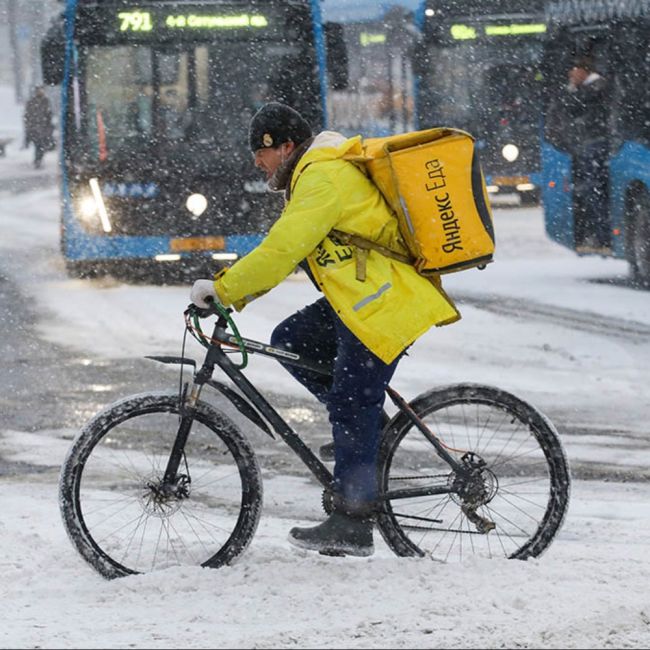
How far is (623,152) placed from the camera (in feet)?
52.0

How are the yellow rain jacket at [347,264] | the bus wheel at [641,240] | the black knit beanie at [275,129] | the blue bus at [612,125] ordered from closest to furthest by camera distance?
1. the yellow rain jacket at [347,264]
2. the black knit beanie at [275,129]
3. the bus wheel at [641,240]
4. the blue bus at [612,125]

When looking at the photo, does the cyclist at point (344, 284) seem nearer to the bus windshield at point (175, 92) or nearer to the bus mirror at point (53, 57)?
the bus windshield at point (175, 92)

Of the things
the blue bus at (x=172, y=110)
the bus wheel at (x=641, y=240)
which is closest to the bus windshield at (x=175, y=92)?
the blue bus at (x=172, y=110)

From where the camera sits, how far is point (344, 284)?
17.1 feet

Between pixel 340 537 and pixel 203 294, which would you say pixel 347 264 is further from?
pixel 340 537

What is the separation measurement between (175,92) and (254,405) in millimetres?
11011

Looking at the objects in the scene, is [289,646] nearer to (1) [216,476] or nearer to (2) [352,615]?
(2) [352,615]

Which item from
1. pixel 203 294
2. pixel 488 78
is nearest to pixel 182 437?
pixel 203 294

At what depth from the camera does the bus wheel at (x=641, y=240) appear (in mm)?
15547

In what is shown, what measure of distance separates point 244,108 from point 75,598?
11.4 meters

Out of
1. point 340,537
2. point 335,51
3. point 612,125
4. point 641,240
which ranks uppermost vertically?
point 335,51

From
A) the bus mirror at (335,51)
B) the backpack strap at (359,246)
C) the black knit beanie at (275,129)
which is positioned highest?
the bus mirror at (335,51)

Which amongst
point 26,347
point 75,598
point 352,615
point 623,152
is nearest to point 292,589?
point 352,615

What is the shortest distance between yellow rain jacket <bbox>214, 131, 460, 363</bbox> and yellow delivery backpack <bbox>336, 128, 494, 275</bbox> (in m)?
0.05
